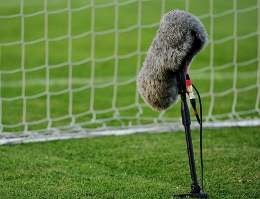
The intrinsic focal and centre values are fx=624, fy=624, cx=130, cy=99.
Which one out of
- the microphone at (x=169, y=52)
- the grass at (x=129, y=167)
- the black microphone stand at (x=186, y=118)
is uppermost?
the microphone at (x=169, y=52)

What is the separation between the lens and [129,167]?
14.8 feet

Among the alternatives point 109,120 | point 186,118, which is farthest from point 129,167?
point 109,120

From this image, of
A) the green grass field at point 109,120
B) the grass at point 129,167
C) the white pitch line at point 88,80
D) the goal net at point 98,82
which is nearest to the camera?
the grass at point 129,167

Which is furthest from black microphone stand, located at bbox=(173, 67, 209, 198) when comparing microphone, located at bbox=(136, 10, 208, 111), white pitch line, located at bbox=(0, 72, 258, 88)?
white pitch line, located at bbox=(0, 72, 258, 88)

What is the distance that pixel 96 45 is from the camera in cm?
1035

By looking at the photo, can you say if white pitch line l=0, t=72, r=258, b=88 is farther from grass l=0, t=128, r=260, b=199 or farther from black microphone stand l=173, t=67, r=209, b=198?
black microphone stand l=173, t=67, r=209, b=198

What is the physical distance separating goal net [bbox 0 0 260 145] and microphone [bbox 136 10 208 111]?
6.46 ft

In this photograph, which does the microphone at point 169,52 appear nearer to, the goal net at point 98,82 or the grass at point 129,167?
the grass at point 129,167

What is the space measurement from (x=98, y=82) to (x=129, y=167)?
11.3 ft

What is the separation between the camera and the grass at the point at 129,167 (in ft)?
12.8

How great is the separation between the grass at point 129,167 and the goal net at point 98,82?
12.9 inches

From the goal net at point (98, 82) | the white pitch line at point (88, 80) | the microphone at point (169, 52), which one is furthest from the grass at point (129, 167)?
the white pitch line at point (88, 80)

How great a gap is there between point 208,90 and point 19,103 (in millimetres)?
2262

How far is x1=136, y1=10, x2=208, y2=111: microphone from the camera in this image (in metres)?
3.44
